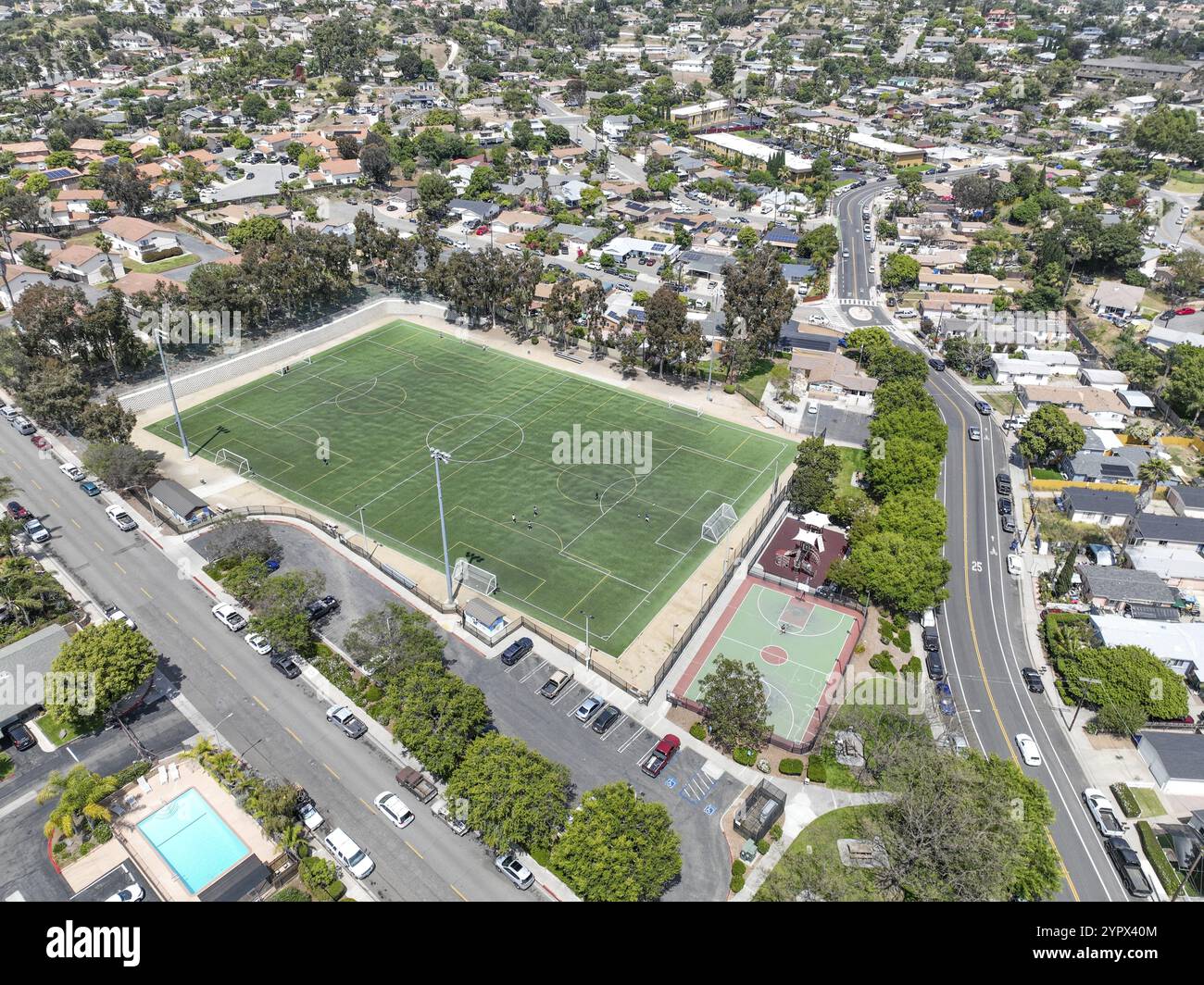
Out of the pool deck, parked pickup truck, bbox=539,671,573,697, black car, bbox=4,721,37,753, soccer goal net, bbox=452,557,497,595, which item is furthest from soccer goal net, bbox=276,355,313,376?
parked pickup truck, bbox=539,671,573,697

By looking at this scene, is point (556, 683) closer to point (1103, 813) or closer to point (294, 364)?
point (1103, 813)

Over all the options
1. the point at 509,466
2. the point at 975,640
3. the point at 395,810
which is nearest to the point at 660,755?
the point at 395,810

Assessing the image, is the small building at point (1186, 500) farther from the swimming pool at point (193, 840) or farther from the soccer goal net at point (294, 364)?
the soccer goal net at point (294, 364)

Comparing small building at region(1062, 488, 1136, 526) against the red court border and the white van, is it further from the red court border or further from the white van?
the white van

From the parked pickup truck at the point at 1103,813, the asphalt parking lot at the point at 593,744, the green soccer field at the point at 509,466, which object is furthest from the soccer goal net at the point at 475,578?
the parked pickup truck at the point at 1103,813
